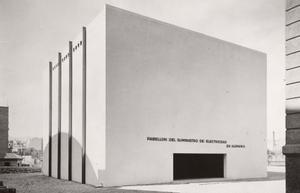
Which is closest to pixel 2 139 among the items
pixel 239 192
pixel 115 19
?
pixel 115 19

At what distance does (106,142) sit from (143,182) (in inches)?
134

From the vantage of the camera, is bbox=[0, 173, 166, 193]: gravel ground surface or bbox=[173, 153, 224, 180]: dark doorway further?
bbox=[173, 153, 224, 180]: dark doorway

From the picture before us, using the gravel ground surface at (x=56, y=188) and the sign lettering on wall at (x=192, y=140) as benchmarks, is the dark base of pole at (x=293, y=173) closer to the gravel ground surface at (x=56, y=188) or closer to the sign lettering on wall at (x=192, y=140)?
the gravel ground surface at (x=56, y=188)

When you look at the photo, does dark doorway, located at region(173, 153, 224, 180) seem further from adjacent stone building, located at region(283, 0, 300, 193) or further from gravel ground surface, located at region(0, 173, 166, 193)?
adjacent stone building, located at region(283, 0, 300, 193)

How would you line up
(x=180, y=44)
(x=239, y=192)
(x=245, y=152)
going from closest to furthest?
(x=239, y=192), (x=180, y=44), (x=245, y=152)

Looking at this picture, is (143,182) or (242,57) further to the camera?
(242,57)

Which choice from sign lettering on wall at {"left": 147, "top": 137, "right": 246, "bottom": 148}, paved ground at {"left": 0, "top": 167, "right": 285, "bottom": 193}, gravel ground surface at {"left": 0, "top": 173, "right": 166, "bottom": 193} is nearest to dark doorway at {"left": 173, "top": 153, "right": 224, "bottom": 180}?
sign lettering on wall at {"left": 147, "top": 137, "right": 246, "bottom": 148}

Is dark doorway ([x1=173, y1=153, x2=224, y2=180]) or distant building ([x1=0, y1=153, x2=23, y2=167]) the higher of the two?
dark doorway ([x1=173, y1=153, x2=224, y2=180])

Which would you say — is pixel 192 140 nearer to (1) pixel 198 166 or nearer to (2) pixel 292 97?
(1) pixel 198 166

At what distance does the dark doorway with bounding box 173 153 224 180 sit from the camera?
81.6 feet

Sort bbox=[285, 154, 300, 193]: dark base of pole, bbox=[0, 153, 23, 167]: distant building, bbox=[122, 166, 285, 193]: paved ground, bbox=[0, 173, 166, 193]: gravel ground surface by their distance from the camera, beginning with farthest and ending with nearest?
bbox=[0, 153, 23, 167]: distant building → bbox=[0, 173, 166, 193]: gravel ground surface → bbox=[122, 166, 285, 193]: paved ground → bbox=[285, 154, 300, 193]: dark base of pole

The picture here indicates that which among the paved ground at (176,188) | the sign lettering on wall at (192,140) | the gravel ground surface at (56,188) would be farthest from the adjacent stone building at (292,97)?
the sign lettering on wall at (192,140)

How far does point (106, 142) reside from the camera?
1934 cm

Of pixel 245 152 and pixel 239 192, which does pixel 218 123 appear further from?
pixel 239 192
